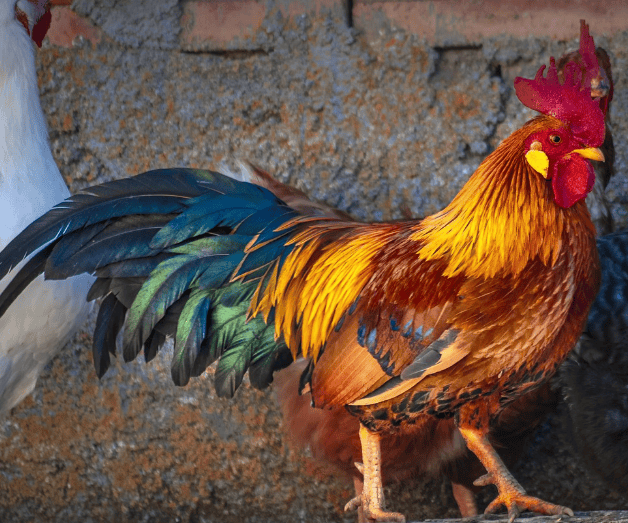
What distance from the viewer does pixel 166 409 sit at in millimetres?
2643

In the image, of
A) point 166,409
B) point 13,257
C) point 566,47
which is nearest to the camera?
point 13,257

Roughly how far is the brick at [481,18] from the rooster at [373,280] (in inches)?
28.2

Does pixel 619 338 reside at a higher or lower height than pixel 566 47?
lower

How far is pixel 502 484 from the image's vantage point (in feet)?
5.87

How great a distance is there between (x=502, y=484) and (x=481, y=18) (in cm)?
140

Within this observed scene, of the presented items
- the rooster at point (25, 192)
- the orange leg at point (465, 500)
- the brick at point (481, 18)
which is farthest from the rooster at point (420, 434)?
the rooster at point (25, 192)

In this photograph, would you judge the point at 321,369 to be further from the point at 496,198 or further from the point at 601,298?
the point at 601,298

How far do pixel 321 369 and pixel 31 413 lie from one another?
4.39 ft

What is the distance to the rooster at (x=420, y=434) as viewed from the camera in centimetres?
213

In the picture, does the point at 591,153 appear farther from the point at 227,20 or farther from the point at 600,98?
the point at 227,20

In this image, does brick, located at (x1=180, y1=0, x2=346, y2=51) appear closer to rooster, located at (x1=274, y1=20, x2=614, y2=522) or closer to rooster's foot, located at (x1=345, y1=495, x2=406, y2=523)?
rooster, located at (x1=274, y1=20, x2=614, y2=522)

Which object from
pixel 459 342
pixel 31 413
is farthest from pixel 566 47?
pixel 31 413

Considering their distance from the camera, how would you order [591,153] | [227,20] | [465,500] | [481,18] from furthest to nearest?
1. [227,20]
2. [481,18]
3. [465,500]
4. [591,153]

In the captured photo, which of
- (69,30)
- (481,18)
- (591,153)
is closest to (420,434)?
(591,153)
